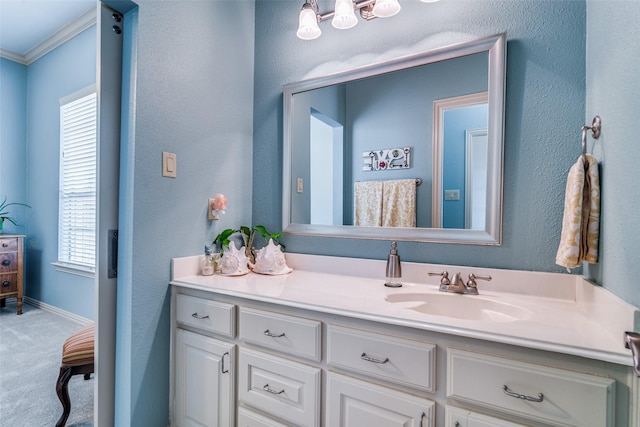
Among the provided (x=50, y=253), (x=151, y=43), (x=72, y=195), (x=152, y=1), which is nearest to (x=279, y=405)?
(x=151, y=43)

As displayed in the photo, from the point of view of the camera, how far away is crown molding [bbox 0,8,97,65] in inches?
109

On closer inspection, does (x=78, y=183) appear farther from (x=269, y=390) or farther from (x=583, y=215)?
(x=583, y=215)

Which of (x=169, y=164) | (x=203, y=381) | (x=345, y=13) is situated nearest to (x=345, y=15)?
(x=345, y=13)

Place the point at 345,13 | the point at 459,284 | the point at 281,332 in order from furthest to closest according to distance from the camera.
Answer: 1. the point at 345,13
2. the point at 459,284
3. the point at 281,332

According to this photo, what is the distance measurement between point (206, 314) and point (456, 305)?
1.04 m

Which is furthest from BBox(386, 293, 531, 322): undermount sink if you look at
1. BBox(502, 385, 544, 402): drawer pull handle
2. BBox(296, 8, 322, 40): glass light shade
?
BBox(296, 8, 322, 40): glass light shade

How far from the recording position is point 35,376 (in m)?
2.00

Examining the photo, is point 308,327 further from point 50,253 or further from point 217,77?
point 50,253

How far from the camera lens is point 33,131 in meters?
3.45

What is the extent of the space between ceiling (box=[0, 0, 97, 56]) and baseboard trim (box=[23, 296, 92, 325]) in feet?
9.04

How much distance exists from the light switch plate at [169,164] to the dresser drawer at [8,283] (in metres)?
3.17

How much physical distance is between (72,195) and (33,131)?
1187 mm

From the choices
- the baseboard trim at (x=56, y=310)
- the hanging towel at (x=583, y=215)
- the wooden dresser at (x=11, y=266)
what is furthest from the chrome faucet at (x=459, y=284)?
the wooden dresser at (x=11, y=266)

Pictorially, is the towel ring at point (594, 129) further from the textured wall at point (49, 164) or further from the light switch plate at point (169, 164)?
the textured wall at point (49, 164)
